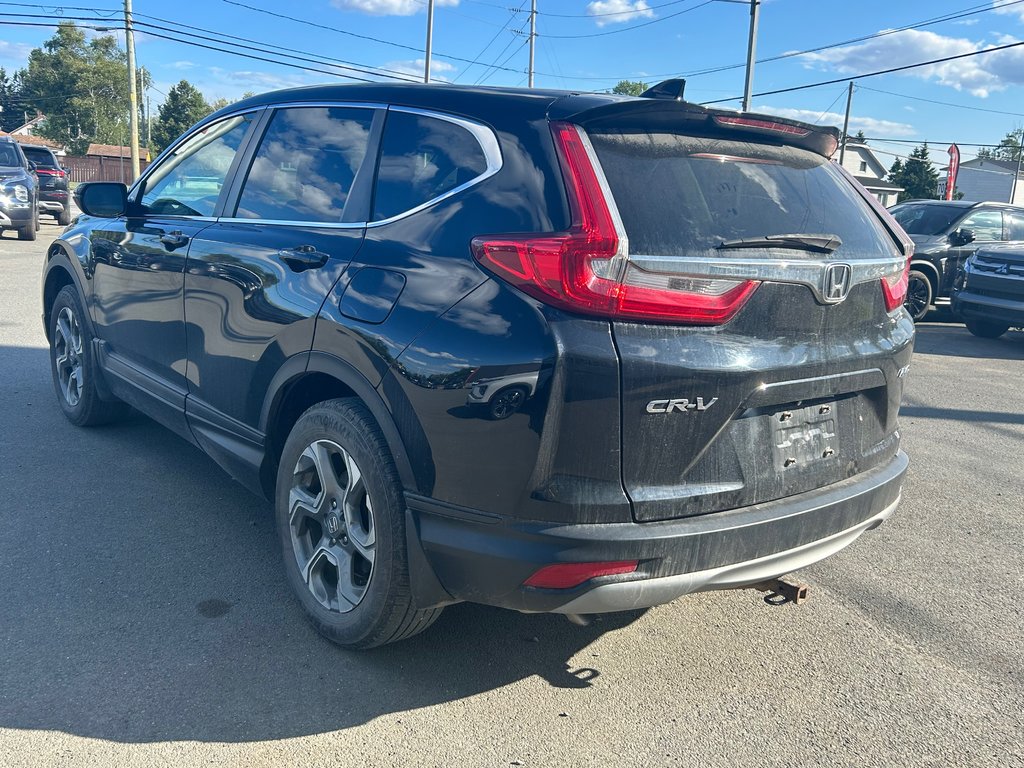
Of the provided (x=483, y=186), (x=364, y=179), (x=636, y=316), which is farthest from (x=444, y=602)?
(x=364, y=179)

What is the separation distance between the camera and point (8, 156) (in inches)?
695

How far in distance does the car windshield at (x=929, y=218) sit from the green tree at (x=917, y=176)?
6276 centimetres

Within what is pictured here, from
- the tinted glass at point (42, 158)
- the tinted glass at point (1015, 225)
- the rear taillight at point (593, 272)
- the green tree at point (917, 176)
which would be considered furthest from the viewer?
the green tree at point (917, 176)

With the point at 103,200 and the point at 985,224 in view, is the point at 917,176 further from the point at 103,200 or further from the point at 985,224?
the point at 103,200

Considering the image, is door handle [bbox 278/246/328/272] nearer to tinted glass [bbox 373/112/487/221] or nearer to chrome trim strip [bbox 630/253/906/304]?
tinted glass [bbox 373/112/487/221]

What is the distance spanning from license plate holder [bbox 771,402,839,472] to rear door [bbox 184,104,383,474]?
148 cm

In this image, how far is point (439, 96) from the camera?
9.61 ft

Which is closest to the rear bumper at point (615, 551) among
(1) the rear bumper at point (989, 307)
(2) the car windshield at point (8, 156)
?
(1) the rear bumper at point (989, 307)

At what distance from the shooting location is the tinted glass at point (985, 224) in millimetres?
12570

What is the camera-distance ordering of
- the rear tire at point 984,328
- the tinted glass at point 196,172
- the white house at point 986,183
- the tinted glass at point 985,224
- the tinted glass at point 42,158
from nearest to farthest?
the tinted glass at point 196,172
the rear tire at point 984,328
the tinted glass at point 985,224
the tinted glass at point 42,158
the white house at point 986,183

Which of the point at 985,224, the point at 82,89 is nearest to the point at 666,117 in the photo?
the point at 985,224

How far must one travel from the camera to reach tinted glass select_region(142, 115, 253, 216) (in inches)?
155

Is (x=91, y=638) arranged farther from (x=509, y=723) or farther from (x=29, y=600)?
(x=509, y=723)

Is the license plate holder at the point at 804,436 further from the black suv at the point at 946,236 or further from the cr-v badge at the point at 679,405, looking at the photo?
the black suv at the point at 946,236
